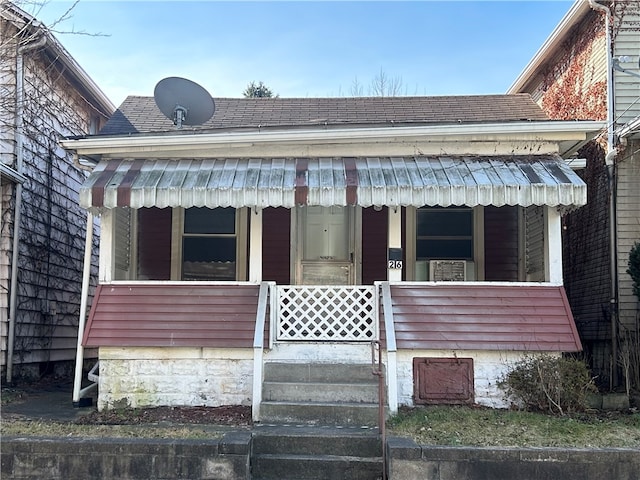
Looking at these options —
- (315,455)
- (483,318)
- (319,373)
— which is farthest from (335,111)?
(315,455)

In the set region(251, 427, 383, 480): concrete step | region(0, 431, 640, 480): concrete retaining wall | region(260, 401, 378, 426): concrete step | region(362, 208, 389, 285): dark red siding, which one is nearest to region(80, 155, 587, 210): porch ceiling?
region(362, 208, 389, 285): dark red siding

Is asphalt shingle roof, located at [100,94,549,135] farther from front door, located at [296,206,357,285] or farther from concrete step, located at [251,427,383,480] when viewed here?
concrete step, located at [251,427,383,480]

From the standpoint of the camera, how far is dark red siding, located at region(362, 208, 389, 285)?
928 cm

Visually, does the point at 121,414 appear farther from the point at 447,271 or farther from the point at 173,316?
the point at 447,271

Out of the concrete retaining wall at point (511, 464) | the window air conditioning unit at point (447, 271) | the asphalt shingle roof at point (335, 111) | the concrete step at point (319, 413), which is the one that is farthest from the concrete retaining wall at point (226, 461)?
the asphalt shingle roof at point (335, 111)

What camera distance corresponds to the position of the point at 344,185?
7016 millimetres

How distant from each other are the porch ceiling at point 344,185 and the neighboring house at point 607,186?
5.23 ft

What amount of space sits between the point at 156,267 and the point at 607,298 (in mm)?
6831

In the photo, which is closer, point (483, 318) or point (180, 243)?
point (483, 318)

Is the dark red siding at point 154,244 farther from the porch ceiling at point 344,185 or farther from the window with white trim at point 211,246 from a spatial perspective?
the porch ceiling at point 344,185

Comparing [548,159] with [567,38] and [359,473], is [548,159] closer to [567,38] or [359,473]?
[567,38]

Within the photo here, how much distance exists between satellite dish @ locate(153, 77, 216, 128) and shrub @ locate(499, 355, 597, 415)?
18.8 ft

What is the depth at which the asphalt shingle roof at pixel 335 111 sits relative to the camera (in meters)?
9.95

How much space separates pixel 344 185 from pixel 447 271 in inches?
115
